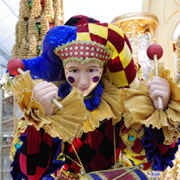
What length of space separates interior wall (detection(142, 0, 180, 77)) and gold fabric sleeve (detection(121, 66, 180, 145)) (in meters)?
2.74

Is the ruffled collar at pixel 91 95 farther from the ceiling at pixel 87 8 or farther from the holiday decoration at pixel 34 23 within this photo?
the ceiling at pixel 87 8

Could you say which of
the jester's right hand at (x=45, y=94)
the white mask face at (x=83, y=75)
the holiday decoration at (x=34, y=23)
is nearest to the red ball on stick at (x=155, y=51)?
the white mask face at (x=83, y=75)

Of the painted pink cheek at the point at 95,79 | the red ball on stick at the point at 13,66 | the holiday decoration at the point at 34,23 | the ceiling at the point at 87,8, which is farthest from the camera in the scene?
the ceiling at the point at 87,8

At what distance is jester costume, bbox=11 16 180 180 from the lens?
0.94 metres

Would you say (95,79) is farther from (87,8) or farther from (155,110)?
(87,8)

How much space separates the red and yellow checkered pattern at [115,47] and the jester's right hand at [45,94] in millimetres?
238

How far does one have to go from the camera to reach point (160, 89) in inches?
37.2

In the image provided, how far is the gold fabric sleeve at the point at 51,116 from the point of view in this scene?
2.93 ft

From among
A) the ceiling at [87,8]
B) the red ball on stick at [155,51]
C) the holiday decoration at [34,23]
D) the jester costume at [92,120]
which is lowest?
the jester costume at [92,120]

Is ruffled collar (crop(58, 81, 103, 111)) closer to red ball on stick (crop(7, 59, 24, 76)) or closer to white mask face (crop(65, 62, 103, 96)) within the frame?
white mask face (crop(65, 62, 103, 96))

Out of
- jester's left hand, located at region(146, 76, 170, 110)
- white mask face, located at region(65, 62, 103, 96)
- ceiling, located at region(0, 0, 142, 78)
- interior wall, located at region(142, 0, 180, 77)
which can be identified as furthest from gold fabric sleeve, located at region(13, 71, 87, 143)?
ceiling, located at region(0, 0, 142, 78)

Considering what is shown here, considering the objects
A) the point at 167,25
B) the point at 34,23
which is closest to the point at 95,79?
the point at 34,23

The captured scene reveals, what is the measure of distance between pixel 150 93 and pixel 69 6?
4.62 metres

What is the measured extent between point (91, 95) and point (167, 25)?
3000 millimetres
